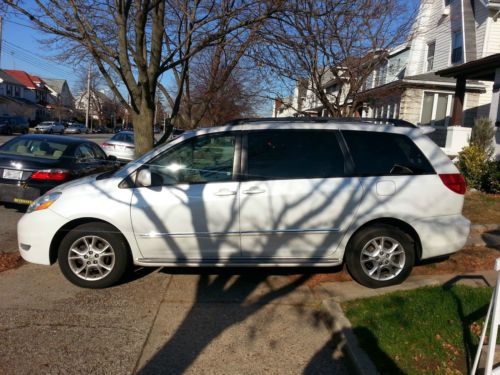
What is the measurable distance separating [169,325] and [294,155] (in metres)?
2.14

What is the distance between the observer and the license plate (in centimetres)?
720

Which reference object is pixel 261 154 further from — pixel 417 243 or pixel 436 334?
pixel 436 334

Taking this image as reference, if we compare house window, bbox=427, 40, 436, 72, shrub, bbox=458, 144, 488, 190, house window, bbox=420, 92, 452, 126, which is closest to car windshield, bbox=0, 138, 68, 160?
shrub, bbox=458, 144, 488, 190

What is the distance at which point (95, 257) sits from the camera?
465 centimetres

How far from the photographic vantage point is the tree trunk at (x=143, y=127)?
336 inches

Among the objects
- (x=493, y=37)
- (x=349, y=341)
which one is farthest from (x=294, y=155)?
(x=493, y=37)

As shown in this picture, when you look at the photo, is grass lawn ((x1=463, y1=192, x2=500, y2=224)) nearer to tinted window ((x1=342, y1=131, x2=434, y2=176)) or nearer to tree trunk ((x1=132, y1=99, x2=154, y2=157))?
tinted window ((x1=342, y1=131, x2=434, y2=176))

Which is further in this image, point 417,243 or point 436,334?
point 417,243

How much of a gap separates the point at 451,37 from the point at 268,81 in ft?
41.3

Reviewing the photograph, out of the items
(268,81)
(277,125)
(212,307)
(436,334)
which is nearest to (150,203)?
(212,307)

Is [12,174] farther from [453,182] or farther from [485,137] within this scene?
[485,137]

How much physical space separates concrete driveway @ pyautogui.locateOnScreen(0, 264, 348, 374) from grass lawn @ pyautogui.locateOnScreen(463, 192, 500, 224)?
426 cm

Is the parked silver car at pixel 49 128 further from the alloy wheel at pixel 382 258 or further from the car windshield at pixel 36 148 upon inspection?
the alloy wheel at pixel 382 258

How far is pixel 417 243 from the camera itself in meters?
4.87
